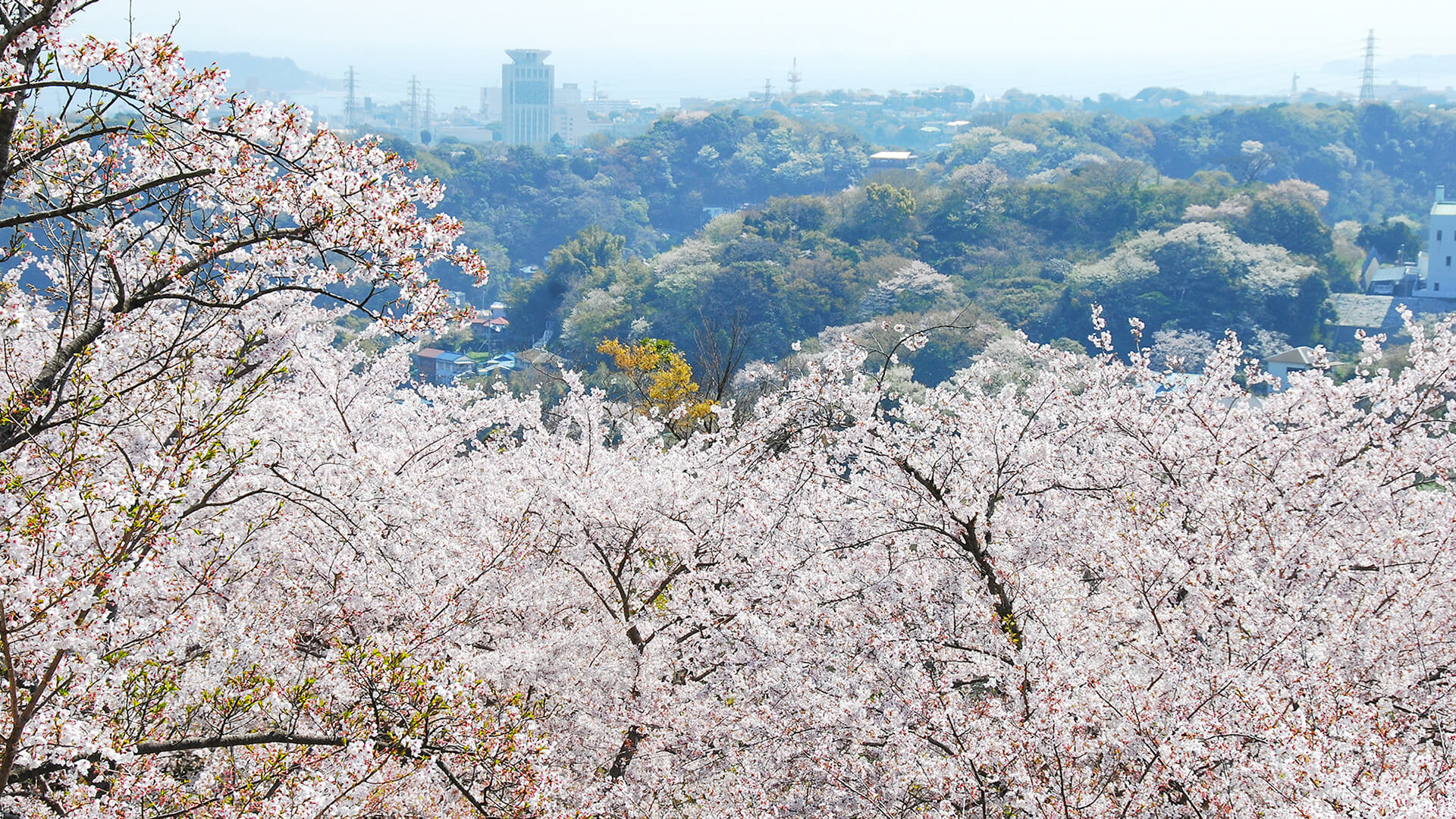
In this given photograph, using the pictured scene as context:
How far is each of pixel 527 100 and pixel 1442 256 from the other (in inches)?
6526

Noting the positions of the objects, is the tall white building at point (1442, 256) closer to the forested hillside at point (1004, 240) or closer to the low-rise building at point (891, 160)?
the forested hillside at point (1004, 240)

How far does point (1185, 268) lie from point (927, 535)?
160ft

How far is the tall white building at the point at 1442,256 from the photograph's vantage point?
2019 inches

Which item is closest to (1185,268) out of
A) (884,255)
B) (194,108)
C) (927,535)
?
(884,255)

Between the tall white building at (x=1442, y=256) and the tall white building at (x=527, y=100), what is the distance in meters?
160

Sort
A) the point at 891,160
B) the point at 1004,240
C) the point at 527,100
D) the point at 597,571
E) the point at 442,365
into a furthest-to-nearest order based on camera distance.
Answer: the point at 527,100 → the point at 891,160 → the point at 1004,240 → the point at 442,365 → the point at 597,571

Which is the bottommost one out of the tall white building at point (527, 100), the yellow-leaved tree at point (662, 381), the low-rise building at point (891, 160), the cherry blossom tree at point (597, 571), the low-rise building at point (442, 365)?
the low-rise building at point (442, 365)

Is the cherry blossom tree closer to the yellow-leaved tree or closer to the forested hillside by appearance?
the yellow-leaved tree

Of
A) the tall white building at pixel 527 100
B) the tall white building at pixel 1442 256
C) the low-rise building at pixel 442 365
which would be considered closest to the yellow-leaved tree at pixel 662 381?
the low-rise building at pixel 442 365

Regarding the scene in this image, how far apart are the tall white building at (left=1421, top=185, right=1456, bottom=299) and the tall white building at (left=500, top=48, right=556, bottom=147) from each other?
160189mm

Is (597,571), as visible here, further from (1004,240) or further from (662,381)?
(1004,240)

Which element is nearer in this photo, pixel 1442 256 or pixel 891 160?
pixel 1442 256

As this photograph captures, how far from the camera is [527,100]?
193 meters

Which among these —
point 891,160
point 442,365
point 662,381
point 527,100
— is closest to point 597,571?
point 662,381
